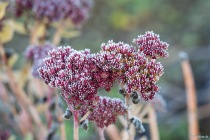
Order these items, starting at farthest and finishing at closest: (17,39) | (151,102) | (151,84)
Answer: (17,39)
(151,102)
(151,84)

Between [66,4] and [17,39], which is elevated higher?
[17,39]

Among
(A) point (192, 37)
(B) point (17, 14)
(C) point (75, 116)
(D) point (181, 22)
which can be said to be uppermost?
(D) point (181, 22)

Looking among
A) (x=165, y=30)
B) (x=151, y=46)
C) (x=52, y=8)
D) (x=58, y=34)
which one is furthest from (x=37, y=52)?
(x=165, y=30)

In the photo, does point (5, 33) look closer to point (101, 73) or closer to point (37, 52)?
point (37, 52)

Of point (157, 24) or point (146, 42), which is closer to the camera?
point (146, 42)

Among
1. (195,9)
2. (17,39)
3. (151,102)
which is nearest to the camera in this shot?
(151,102)

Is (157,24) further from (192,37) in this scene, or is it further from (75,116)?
(75,116)

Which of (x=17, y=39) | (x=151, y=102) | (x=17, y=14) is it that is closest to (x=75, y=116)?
(x=151, y=102)
